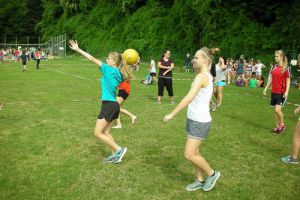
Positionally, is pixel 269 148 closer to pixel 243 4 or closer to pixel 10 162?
pixel 10 162

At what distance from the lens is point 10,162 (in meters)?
6.41

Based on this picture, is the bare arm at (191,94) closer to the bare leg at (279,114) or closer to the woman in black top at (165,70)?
the bare leg at (279,114)

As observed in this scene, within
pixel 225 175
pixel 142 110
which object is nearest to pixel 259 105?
pixel 142 110

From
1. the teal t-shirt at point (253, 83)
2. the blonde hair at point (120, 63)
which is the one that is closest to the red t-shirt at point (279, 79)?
the blonde hair at point (120, 63)

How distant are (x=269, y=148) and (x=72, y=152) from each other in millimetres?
4174

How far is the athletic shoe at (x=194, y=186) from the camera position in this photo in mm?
5426

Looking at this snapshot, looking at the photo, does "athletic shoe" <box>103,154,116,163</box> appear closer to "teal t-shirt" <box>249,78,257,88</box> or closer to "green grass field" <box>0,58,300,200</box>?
"green grass field" <box>0,58,300,200</box>

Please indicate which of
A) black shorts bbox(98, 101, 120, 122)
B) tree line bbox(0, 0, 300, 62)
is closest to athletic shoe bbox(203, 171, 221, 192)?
black shorts bbox(98, 101, 120, 122)

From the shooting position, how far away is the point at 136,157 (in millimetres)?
6961

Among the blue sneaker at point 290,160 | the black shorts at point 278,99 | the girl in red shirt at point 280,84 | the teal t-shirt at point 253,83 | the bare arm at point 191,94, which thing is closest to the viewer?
the bare arm at point 191,94

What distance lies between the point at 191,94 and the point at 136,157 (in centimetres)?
257

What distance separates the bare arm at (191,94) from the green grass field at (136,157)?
126 centimetres

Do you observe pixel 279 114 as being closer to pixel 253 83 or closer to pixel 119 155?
pixel 119 155

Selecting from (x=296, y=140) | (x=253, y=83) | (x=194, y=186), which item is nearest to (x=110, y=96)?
(x=194, y=186)
